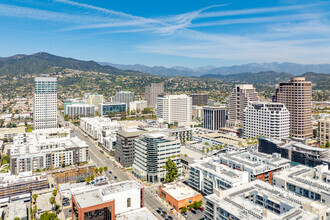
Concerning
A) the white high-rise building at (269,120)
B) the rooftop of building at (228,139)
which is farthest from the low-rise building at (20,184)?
the white high-rise building at (269,120)

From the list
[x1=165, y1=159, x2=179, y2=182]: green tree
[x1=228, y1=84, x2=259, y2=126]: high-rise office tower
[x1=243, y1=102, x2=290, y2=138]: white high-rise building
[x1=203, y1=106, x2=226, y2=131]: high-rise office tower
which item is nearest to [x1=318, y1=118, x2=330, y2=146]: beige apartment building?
[x1=243, y1=102, x2=290, y2=138]: white high-rise building

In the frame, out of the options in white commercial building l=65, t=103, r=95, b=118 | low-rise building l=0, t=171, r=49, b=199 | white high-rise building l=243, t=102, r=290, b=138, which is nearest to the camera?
low-rise building l=0, t=171, r=49, b=199

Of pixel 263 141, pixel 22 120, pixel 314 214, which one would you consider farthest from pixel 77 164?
pixel 22 120

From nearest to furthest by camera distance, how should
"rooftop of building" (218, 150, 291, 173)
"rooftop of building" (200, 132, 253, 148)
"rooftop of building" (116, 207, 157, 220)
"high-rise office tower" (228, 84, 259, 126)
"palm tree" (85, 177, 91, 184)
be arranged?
"rooftop of building" (116, 207, 157, 220), "rooftop of building" (218, 150, 291, 173), "palm tree" (85, 177, 91, 184), "rooftop of building" (200, 132, 253, 148), "high-rise office tower" (228, 84, 259, 126)

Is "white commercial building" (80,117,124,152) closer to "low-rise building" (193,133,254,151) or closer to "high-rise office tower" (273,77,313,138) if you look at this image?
"low-rise building" (193,133,254,151)

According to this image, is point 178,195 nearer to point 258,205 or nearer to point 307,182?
point 258,205

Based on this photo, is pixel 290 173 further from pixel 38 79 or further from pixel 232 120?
pixel 38 79

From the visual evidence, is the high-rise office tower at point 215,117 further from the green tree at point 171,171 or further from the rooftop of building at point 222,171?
the rooftop of building at point 222,171
